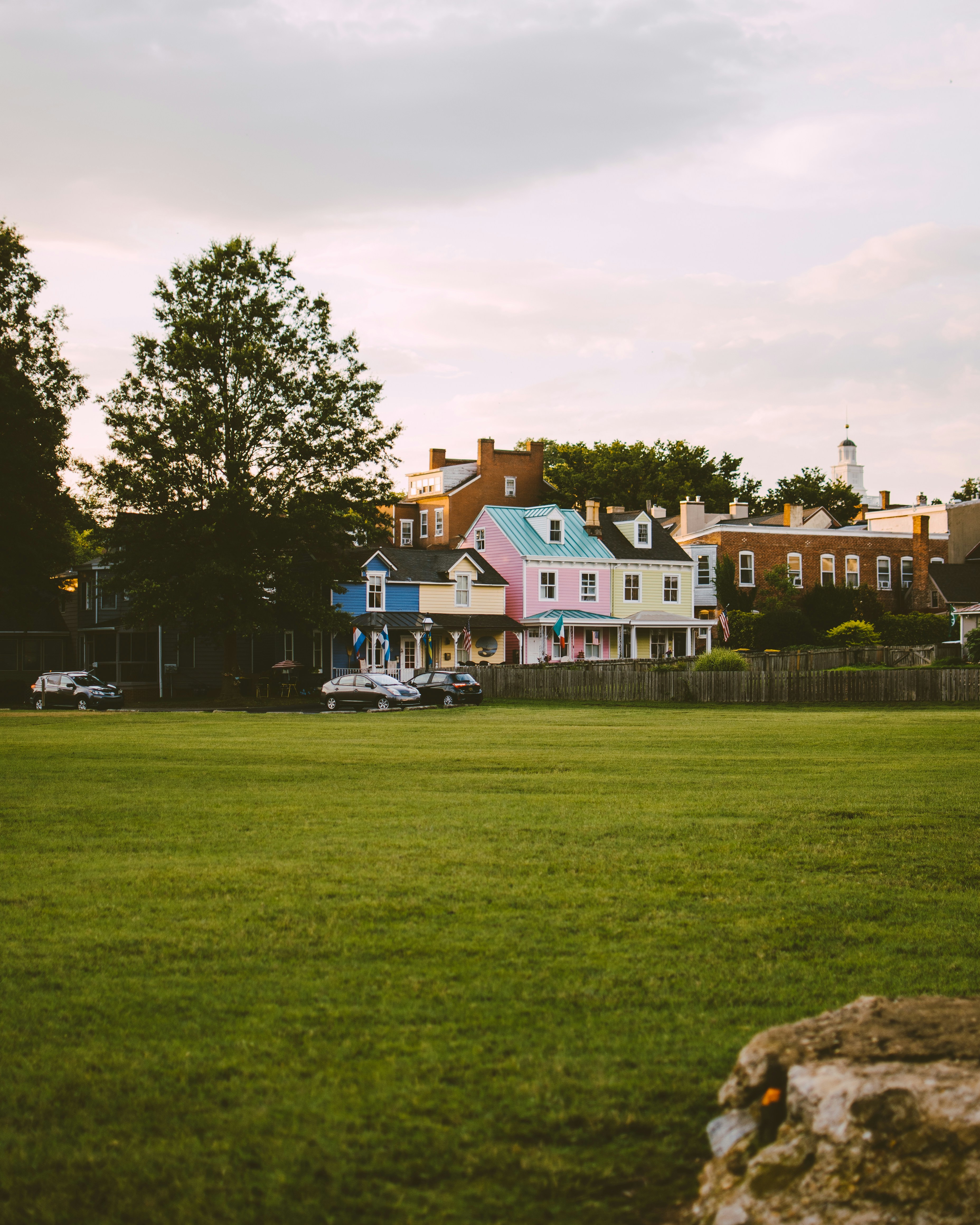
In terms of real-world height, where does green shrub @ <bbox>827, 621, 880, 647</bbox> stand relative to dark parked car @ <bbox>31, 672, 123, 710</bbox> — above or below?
above

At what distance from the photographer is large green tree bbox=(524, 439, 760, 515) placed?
8188cm

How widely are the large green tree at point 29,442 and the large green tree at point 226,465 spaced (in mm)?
2566

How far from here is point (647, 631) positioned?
65.4m

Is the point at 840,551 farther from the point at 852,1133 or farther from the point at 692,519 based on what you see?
the point at 852,1133

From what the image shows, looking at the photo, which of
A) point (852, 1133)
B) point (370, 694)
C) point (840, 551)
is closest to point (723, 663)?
point (370, 694)

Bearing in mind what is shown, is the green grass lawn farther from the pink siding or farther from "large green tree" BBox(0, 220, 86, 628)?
the pink siding

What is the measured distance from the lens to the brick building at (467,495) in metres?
74.4

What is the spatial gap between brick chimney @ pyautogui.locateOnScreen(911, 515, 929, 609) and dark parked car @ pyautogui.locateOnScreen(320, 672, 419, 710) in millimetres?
39608

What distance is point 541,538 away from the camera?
6297cm

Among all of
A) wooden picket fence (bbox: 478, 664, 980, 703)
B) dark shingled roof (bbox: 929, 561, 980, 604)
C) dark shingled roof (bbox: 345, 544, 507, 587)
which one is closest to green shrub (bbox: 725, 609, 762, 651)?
dark shingled roof (bbox: 345, 544, 507, 587)

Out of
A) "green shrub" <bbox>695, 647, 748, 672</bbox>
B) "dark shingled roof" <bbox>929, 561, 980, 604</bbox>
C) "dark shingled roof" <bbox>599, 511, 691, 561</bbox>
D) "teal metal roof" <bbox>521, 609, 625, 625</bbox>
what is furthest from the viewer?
"dark shingled roof" <bbox>929, 561, 980, 604</bbox>

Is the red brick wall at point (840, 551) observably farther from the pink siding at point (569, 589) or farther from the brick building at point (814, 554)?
the pink siding at point (569, 589)

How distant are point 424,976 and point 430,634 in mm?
51607

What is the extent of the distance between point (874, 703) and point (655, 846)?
29292 millimetres
